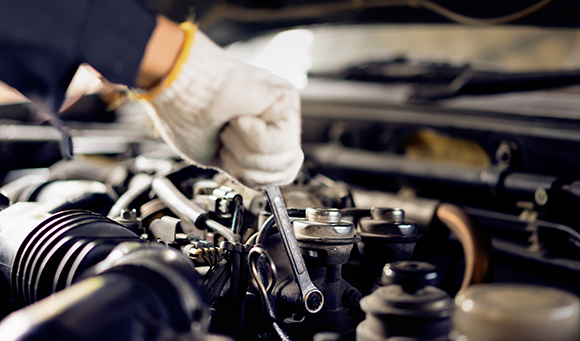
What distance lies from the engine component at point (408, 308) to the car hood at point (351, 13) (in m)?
1.07

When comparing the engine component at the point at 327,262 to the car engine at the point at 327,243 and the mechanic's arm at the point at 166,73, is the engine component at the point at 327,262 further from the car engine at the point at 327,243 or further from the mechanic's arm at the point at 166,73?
→ the mechanic's arm at the point at 166,73

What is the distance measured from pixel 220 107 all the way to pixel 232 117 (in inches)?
1.2

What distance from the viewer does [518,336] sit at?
1.75 feet

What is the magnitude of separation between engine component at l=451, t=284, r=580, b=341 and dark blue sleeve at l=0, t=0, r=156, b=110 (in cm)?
53

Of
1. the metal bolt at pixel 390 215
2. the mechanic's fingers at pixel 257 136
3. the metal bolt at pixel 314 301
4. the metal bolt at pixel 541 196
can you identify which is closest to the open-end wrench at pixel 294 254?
the metal bolt at pixel 314 301

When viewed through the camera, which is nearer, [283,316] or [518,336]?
[518,336]

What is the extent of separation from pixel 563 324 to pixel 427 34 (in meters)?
1.57

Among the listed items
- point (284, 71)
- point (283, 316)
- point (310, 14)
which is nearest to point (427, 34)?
point (310, 14)

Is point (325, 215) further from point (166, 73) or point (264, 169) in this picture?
point (166, 73)

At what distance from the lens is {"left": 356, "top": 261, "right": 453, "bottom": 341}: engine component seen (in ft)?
2.12

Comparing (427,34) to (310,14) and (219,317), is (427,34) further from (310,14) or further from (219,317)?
(219,317)

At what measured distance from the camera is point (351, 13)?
1950 millimetres

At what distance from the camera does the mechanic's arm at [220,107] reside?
2.36 feet

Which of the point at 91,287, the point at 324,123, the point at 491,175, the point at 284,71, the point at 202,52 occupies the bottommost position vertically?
the point at 91,287
